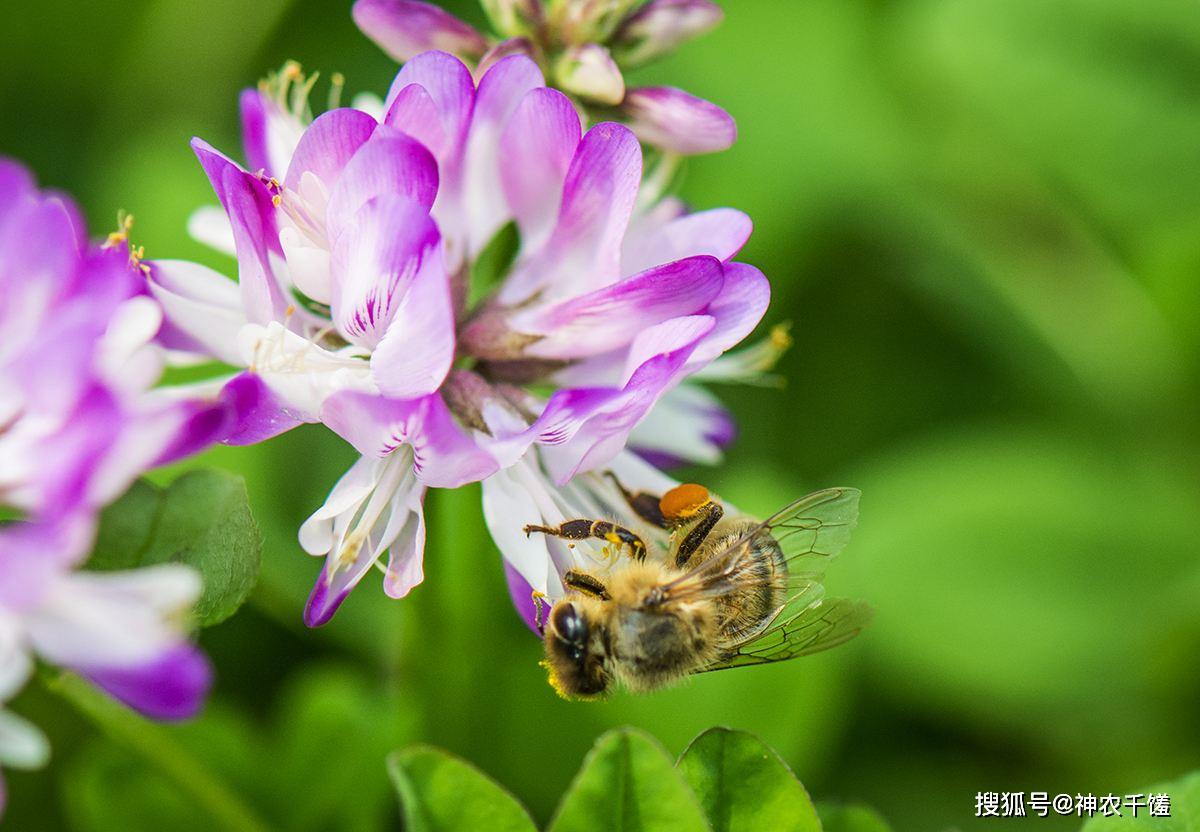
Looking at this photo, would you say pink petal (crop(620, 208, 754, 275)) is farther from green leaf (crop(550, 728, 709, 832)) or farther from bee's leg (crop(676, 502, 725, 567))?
green leaf (crop(550, 728, 709, 832))

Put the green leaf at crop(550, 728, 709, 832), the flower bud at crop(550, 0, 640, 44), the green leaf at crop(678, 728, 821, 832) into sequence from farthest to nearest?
the flower bud at crop(550, 0, 640, 44), the green leaf at crop(678, 728, 821, 832), the green leaf at crop(550, 728, 709, 832)

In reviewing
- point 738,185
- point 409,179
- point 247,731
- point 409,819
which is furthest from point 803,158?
point 409,819

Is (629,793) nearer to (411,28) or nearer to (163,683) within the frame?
(163,683)

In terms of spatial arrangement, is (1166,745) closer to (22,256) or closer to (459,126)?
(459,126)

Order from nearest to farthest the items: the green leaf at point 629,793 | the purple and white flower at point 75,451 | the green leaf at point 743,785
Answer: the purple and white flower at point 75,451 < the green leaf at point 629,793 < the green leaf at point 743,785

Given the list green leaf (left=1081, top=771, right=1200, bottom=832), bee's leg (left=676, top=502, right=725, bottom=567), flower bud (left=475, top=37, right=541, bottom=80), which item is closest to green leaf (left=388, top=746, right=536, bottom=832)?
bee's leg (left=676, top=502, right=725, bottom=567)

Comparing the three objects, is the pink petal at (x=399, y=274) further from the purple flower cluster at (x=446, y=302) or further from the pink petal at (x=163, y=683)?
the pink petal at (x=163, y=683)

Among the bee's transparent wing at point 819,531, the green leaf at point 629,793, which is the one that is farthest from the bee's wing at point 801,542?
the green leaf at point 629,793
